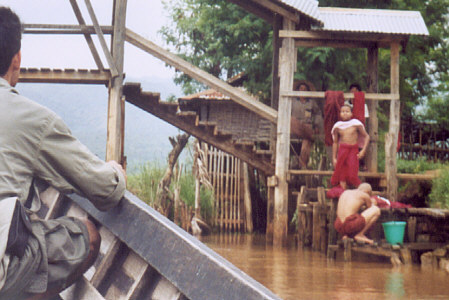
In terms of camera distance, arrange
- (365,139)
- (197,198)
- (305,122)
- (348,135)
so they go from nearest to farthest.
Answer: (348,135) < (365,139) < (305,122) < (197,198)

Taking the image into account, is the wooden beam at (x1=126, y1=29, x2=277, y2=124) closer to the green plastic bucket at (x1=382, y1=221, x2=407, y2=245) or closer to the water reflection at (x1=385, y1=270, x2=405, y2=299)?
the green plastic bucket at (x1=382, y1=221, x2=407, y2=245)

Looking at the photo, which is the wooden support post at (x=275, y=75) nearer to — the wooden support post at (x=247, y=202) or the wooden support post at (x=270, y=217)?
the wooden support post at (x=270, y=217)

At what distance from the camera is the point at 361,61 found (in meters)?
20.1

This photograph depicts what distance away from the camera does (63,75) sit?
1283cm

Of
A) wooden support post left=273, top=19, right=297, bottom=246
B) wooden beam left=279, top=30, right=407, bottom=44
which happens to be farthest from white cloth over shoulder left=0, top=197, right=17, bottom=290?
wooden beam left=279, top=30, right=407, bottom=44

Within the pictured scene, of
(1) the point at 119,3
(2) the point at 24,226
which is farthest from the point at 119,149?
(2) the point at 24,226

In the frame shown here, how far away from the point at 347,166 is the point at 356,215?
1695 millimetres

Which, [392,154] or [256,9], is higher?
[256,9]

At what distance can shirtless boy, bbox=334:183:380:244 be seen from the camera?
1025cm

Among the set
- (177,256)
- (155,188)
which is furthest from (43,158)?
(155,188)

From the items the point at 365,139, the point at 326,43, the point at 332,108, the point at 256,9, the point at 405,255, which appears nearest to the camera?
the point at 405,255

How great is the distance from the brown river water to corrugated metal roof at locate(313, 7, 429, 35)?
12.6ft

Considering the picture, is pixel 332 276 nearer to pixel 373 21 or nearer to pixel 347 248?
pixel 347 248

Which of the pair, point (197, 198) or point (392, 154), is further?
point (197, 198)
